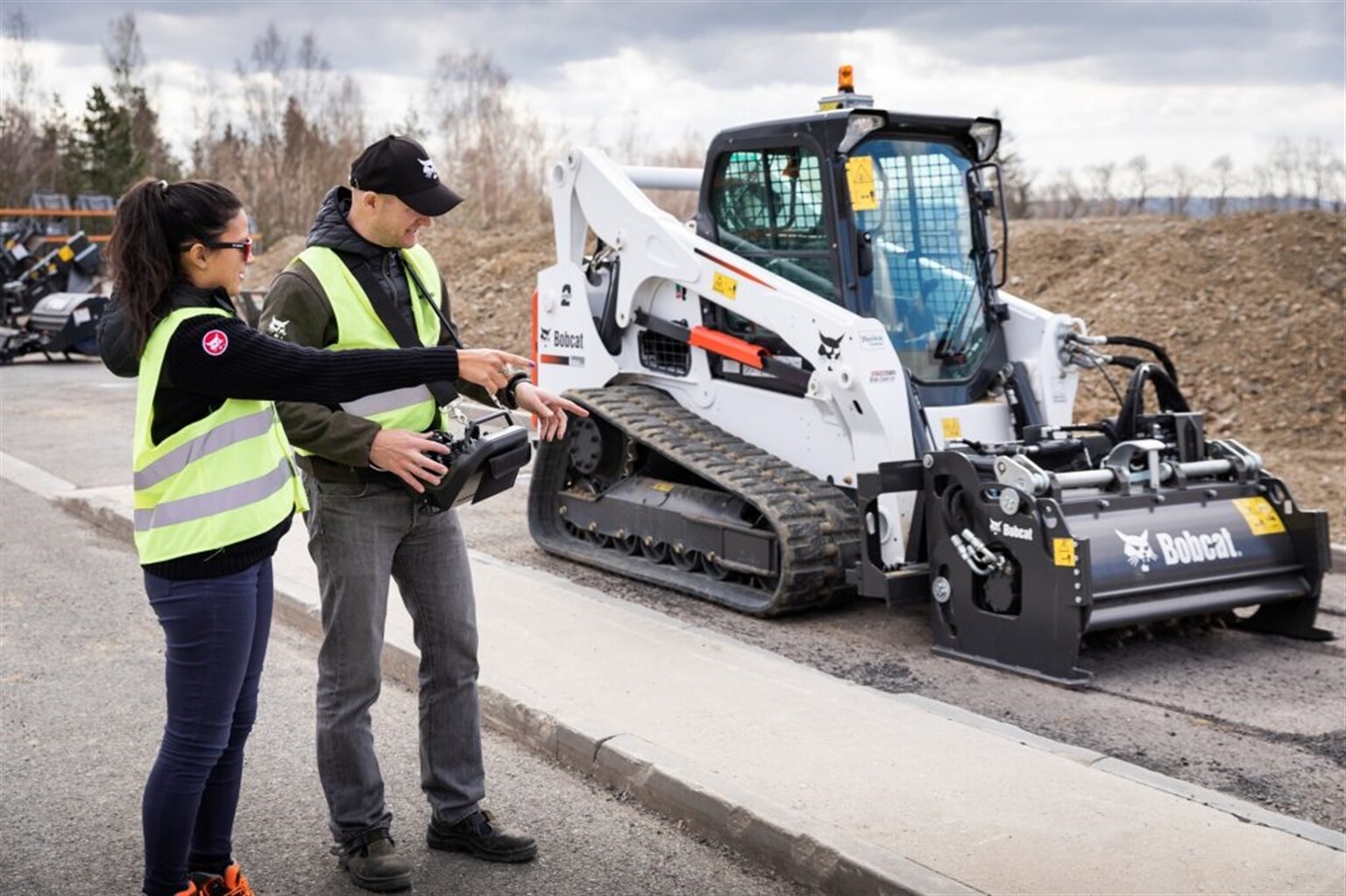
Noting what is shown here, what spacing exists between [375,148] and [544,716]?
2341 millimetres

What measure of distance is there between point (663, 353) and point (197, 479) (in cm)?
556

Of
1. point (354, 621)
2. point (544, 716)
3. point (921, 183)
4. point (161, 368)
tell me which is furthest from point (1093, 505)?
point (161, 368)

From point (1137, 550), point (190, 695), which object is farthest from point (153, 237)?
point (1137, 550)

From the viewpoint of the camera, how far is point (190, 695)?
3.77m

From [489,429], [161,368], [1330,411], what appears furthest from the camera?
[1330,411]

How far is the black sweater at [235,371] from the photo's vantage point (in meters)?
3.72

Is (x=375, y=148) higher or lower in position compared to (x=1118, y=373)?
higher

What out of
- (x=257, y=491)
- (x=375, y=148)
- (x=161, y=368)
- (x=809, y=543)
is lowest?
(x=809, y=543)

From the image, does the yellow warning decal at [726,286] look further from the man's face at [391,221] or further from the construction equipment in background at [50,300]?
the construction equipment in background at [50,300]

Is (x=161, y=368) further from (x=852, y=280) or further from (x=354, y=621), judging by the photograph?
(x=852, y=280)

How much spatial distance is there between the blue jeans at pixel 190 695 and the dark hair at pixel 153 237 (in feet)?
2.12

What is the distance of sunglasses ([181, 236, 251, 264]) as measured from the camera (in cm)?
383

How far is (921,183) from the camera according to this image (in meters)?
8.31

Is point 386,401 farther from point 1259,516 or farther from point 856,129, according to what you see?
point 1259,516
